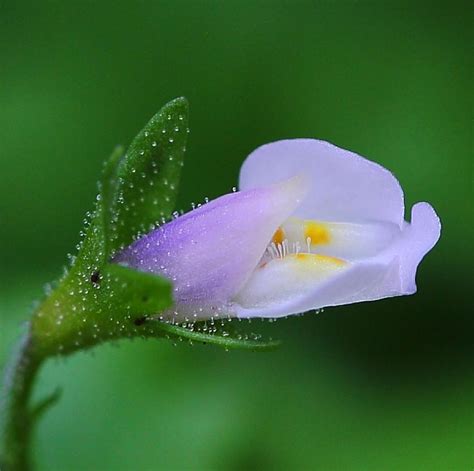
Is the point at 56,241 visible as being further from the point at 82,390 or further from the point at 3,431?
the point at 3,431

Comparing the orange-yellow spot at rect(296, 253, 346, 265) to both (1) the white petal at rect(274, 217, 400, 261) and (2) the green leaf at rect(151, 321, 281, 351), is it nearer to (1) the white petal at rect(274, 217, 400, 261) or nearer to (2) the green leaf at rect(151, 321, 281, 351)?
(1) the white petal at rect(274, 217, 400, 261)

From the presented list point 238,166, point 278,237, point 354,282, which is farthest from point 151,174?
point 238,166

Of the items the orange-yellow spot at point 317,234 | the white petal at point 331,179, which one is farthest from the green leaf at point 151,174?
the orange-yellow spot at point 317,234

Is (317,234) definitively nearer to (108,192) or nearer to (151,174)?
(151,174)

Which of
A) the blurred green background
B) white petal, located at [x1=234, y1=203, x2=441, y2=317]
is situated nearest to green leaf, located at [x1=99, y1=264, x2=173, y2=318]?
white petal, located at [x1=234, y1=203, x2=441, y2=317]

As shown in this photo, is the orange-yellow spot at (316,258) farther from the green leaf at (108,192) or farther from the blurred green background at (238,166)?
the blurred green background at (238,166)
